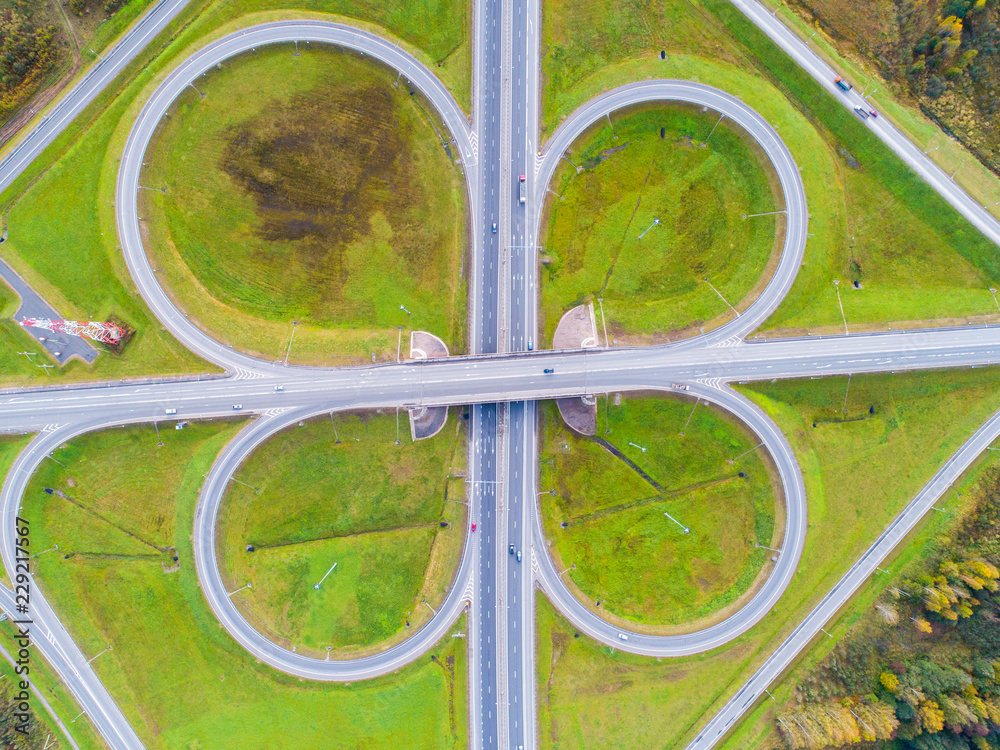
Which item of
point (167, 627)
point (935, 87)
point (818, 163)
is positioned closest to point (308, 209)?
point (167, 627)

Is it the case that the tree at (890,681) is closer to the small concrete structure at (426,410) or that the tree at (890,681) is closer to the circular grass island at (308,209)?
the small concrete structure at (426,410)

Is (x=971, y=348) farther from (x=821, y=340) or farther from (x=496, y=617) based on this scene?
(x=496, y=617)

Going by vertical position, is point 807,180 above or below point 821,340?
above

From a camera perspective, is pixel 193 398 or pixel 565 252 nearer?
pixel 193 398

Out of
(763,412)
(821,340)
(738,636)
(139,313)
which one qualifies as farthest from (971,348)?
(139,313)

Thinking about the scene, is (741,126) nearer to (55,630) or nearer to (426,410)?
(426,410)

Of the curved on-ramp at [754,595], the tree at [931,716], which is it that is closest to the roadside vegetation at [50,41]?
the curved on-ramp at [754,595]

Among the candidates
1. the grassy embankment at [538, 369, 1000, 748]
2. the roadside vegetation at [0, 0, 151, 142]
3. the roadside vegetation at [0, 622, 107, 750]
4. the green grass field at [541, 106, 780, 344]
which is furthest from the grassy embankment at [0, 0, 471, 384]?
the grassy embankment at [538, 369, 1000, 748]
